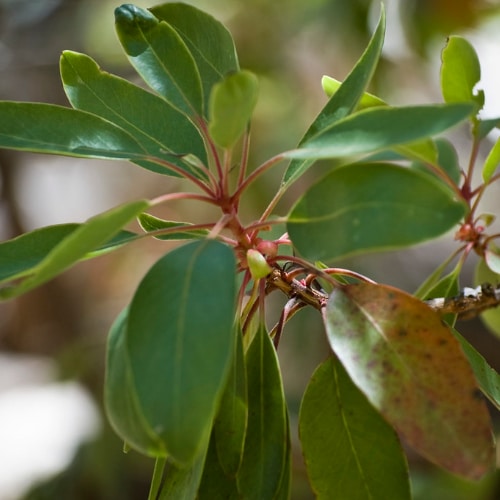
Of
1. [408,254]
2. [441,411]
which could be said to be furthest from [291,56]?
[441,411]

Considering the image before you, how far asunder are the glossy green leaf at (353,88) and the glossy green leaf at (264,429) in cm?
17

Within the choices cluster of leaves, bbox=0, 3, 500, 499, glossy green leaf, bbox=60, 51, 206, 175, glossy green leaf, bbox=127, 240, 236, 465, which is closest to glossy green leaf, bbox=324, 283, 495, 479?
cluster of leaves, bbox=0, 3, 500, 499

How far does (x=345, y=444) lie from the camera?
2.02 feet

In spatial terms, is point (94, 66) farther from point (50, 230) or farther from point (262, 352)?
point (262, 352)

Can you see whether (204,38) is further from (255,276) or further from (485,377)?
(485,377)

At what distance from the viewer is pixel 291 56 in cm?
325

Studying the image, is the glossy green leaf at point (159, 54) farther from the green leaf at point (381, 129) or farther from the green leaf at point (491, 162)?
the green leaf at point (491, 162)

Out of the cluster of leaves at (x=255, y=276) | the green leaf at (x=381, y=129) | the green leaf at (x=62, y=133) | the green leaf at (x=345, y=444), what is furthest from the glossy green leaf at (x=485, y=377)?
the green leaf at (x=62, y=133)

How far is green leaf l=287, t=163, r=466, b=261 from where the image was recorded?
18.3 inches

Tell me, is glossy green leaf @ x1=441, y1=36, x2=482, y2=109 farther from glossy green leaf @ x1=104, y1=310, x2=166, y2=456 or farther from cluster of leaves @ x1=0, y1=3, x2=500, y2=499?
glossy green leaf @ x1=104, y1=310, x2=166, y2=456

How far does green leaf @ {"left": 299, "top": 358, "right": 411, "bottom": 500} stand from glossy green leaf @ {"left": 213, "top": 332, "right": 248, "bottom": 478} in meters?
0.05

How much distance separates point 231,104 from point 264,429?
27 centimetres

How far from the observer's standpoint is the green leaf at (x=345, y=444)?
0.60 metres

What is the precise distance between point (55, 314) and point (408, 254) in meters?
1.61
